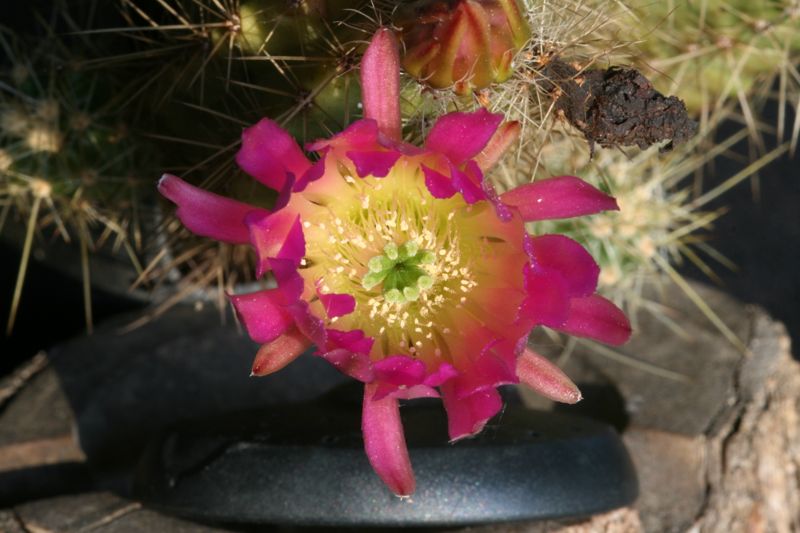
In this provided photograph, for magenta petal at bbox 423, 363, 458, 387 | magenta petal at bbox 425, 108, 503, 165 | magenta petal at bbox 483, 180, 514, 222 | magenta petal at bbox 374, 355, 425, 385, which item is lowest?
magenta petal at bbox 423, 363, 458, 387

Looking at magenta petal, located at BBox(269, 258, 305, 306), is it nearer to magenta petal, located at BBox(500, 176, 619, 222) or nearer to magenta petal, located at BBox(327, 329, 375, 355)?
magenta petal, located at BBox(327, 329, 375, 355)

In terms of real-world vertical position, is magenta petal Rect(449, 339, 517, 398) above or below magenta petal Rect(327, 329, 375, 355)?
below

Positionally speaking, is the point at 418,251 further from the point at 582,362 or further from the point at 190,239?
the point at 582,362

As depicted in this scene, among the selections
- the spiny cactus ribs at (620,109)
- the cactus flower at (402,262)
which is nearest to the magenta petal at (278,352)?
the cactus flower at (402,262)

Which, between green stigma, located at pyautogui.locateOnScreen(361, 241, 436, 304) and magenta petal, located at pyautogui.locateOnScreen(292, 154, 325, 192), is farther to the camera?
green stigma, located at pyautogui.locateOnScreen(361, 241, 436, 304)

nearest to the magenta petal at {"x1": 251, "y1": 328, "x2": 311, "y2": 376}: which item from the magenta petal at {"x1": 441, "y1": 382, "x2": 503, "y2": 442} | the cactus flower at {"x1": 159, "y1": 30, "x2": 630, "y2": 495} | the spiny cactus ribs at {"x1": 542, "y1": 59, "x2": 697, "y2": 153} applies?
the cactus flower at {"x1": 159, "y1": 30, "x2": 630, "y2": 495}

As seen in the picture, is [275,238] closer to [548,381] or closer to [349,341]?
[349,341]

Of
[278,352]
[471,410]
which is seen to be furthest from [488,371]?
[278,352]
